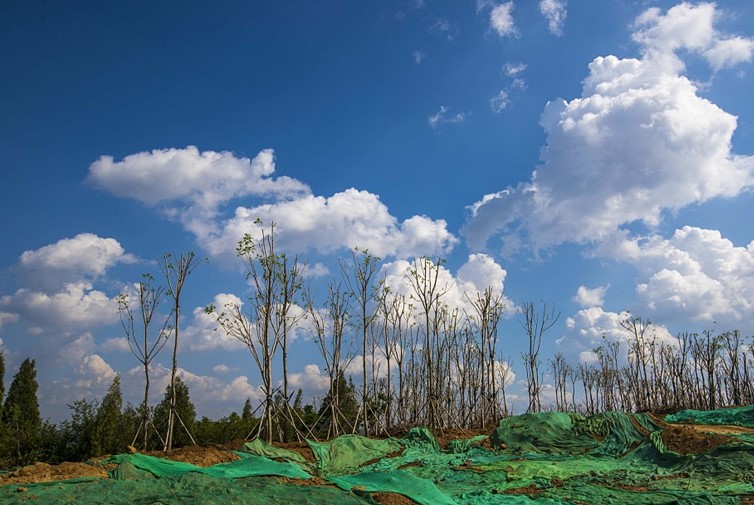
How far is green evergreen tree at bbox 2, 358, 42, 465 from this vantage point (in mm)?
14844

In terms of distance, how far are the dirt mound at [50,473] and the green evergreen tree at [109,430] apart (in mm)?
9415

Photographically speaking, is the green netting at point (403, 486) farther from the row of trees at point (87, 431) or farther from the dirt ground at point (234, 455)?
the row of trees at point (87, 431)

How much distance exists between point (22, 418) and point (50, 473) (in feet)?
43.7

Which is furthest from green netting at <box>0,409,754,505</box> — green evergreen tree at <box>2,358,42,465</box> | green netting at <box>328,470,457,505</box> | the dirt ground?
green evergreen tree at <box>2,358,42,465</box>

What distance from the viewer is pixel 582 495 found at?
20.6ft

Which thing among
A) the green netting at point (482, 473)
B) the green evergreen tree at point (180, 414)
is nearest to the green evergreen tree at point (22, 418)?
the green evergreen tree at point (180, 414)

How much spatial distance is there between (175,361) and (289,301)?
101 inches

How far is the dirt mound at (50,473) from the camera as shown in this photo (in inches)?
233

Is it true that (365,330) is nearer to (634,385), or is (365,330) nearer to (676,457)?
(676,457)

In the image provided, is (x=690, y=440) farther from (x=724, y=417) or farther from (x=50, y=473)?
(x=50, y=473)

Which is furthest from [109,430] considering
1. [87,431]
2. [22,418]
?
[22,418]

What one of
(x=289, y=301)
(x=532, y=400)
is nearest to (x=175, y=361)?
(x=289, y=301)

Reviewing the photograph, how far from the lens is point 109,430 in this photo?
1527 centimetres

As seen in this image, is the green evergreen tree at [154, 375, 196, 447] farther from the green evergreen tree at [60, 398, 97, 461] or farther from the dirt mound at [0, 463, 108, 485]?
the dirt mound at [0, 463, 108, 485]
